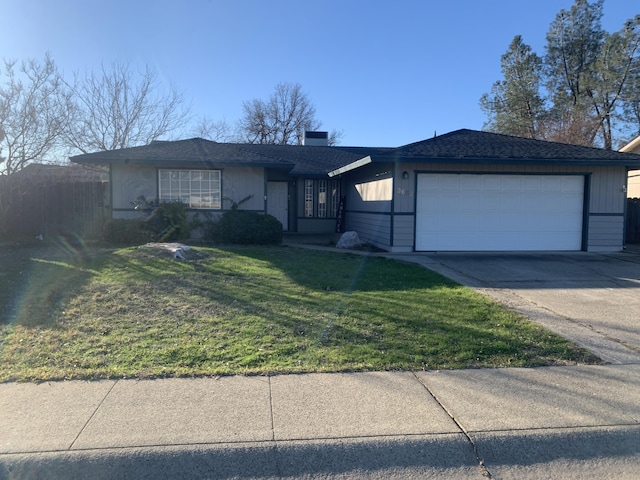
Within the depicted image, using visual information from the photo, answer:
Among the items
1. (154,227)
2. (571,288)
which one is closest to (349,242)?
(154,227)

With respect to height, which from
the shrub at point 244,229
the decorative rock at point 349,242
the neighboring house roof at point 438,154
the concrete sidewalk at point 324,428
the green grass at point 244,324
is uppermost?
the neighboring house roof at point 438,154

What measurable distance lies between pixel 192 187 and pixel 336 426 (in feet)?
42.5

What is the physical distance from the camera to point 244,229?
14281 mm

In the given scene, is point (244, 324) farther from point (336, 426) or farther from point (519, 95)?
point (519, 95)

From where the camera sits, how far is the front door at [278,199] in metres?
19.4

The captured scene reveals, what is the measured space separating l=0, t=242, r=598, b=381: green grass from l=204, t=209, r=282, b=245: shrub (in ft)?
14.2

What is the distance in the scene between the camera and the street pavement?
127 inches

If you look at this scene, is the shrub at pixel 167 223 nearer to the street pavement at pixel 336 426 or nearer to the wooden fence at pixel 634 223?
the street pavement at pixel 336 426

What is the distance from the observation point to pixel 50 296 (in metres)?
7.49

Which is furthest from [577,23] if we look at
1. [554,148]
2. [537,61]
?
[554,148]

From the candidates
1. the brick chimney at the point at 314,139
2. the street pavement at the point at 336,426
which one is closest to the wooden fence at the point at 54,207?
the brick chimney at the point at 314,139

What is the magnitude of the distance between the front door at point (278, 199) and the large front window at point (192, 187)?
4082 millimetres

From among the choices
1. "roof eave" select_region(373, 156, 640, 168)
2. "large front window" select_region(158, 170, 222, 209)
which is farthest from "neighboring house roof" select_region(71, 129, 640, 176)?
"large front window" select_region(158, 170, 222, 209)

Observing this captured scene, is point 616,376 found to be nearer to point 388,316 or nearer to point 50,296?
point 388,316
